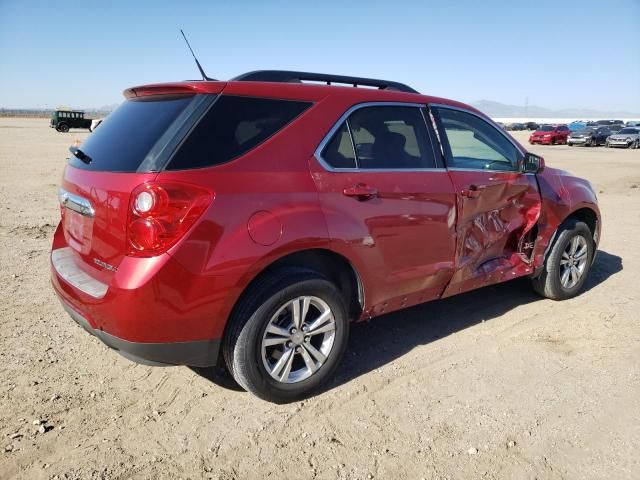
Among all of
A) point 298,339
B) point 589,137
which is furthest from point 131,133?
point 589,137

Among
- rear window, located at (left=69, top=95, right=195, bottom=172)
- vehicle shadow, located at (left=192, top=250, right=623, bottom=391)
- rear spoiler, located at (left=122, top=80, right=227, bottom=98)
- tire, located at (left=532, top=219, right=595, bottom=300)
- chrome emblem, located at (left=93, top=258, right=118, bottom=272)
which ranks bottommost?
vehicle shadow, located at (left=192, top=250, right=623, bottom=391)

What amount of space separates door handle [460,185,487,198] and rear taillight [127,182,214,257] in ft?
6.65

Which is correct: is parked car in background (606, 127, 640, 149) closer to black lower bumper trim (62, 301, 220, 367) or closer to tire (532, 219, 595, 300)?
tire (532, 219, 595, 300)

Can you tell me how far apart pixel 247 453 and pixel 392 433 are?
2.60 feet

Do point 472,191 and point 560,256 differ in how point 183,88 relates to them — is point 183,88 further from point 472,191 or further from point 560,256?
point 560,256

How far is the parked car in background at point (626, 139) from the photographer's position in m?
35.1

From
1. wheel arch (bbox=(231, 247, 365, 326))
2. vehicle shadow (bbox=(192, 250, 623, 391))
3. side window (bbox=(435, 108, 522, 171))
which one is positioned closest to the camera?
wheel arch (bbox=(231, 247, 365, 326))


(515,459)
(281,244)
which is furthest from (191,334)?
(515,459)

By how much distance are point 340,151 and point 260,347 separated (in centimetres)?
126

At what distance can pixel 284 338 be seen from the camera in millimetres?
2971

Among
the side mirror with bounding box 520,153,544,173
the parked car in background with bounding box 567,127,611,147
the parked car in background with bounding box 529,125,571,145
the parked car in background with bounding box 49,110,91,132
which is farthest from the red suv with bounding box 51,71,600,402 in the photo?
the parked car in background with bounding box 49,110,91,132

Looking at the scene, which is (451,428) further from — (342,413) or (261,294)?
(261,294)

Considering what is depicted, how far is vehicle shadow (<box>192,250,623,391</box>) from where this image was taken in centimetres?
348

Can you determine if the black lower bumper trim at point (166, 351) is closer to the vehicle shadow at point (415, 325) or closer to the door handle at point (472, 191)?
the vehicle shadow at point (415, 325)
